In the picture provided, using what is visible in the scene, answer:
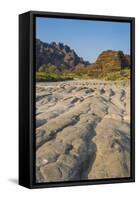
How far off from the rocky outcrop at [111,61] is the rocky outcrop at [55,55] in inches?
9.8

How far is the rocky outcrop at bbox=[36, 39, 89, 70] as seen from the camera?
314 inches

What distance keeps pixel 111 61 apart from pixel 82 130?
35.1 inches

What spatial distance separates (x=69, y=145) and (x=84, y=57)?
40.2 inches

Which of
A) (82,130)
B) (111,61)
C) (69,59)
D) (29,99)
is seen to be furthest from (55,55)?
(82,130)

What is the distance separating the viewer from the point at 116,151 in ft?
27.5

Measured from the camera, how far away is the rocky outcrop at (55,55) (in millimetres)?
7980

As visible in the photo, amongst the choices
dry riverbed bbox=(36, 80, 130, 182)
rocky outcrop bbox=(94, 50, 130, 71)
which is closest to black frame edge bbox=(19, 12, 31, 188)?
dry riverbed bbox=(36, 80, 130, 182)

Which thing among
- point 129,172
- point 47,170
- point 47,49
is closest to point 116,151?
point 129,172

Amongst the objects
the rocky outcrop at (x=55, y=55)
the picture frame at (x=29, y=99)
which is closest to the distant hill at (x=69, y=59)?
the rocky outcrop at (x=55, y=55)

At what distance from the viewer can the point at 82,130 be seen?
8.20 metres

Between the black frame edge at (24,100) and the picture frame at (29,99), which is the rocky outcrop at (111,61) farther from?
the black frame edge at (24,100)

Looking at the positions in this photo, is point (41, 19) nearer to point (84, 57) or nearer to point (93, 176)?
point (84, 57)

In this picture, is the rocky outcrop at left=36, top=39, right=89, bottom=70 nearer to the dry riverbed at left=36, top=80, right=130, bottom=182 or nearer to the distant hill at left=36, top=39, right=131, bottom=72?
the distant hill at left=36, top=39, right=131, bottom=72

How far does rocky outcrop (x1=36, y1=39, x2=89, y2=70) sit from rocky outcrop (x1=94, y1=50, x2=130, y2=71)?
0.25 meters
